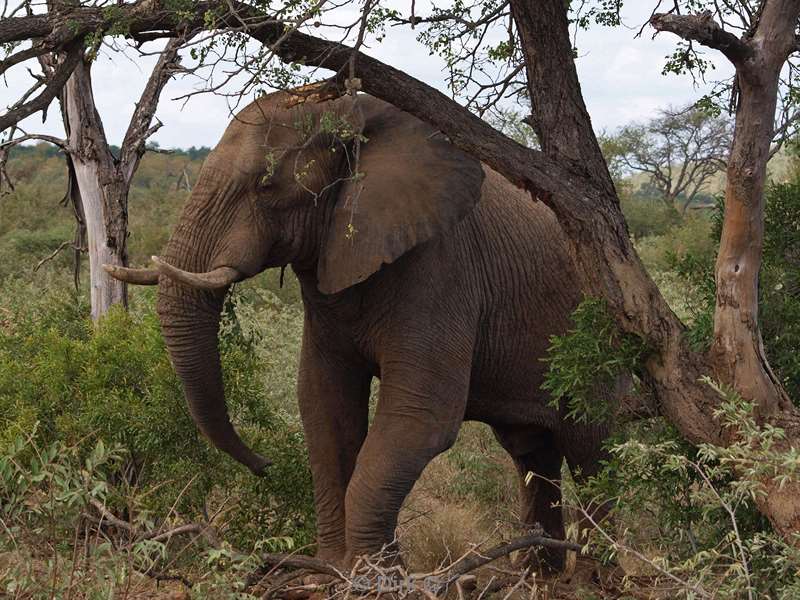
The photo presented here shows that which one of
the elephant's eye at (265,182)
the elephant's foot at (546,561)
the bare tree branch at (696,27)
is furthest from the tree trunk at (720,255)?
the elephant's foot at (546,561)

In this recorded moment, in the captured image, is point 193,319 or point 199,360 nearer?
point 193,319

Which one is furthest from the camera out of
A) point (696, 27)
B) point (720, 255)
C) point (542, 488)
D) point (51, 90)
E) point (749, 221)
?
point (542, 488)

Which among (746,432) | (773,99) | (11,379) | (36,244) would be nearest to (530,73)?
(773,99)

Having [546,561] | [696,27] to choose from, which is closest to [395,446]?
[546,561]

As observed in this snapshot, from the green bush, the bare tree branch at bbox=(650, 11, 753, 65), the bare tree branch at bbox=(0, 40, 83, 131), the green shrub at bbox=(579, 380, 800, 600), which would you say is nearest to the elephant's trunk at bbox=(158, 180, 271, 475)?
the green bush

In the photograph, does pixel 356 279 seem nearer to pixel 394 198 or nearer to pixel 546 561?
pixel 394 198

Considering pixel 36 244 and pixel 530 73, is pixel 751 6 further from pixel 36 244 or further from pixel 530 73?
pixel 36 244

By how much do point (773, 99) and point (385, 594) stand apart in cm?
257

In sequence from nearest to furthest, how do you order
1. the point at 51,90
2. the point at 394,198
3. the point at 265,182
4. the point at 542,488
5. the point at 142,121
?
the point at 265,182, the point at 394,198, the point at 51,90, the point at 542,488, the point at 142,121

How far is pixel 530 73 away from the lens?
5.47 m

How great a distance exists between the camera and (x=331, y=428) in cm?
632

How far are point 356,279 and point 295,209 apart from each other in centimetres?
43

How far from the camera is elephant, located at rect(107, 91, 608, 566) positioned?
5.44 m

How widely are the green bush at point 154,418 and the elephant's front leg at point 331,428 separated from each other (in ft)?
1.85
